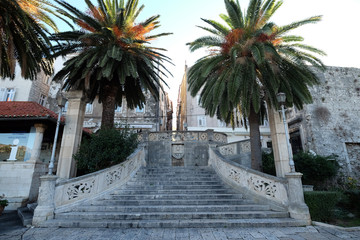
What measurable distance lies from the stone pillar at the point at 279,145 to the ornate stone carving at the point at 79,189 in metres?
8.39

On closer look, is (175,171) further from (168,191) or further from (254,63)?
(254,63)

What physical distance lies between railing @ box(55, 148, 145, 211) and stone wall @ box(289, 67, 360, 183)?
1806cm

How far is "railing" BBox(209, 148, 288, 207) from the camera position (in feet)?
22.1

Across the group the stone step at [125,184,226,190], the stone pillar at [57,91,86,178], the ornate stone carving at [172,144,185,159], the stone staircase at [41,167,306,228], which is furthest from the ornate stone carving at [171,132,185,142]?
the stone pillar at [57,91,86,178]

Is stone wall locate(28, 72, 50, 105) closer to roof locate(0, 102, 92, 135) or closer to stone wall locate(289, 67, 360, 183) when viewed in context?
roof locate(0, 102, 92, 135)

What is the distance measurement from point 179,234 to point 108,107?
8247mm

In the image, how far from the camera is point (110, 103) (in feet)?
36.6

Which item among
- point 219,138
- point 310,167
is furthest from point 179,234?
point 310,167

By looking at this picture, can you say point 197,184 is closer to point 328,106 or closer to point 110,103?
point 110,103

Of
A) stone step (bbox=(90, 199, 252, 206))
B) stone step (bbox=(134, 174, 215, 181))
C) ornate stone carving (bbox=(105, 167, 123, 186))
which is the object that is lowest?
stone step (bbox=(90, 199, 252, 206))

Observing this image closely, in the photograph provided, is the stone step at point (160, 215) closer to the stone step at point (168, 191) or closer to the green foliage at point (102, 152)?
the stone step at point (168, 191)

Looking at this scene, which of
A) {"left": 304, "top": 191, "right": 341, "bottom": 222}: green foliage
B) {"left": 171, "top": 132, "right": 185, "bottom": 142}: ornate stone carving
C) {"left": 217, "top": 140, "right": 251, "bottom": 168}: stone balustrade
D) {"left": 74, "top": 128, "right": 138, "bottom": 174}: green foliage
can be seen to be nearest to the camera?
{"left": 304, "top": 191, "right": 341, "bottom": 222}: green foliage

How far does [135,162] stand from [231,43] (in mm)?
8373

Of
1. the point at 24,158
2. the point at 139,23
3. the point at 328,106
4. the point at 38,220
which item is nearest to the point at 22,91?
the point at 24,158
